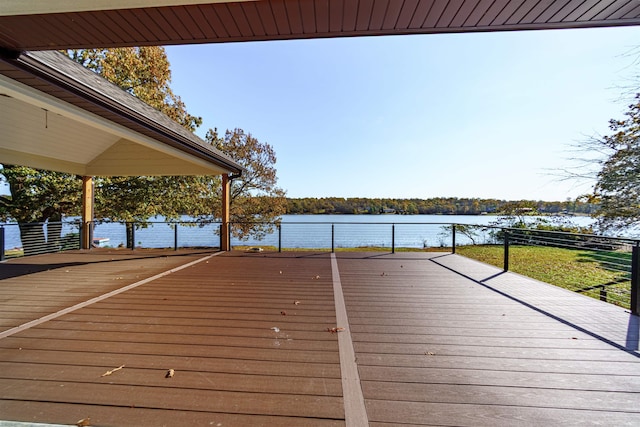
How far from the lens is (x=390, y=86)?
9906 mm

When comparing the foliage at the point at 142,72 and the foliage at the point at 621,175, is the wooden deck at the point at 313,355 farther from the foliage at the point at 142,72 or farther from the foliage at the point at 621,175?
the foliage at the point at 142,72

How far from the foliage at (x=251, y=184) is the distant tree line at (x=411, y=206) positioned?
1686mm

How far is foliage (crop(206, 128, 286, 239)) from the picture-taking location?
600 inches

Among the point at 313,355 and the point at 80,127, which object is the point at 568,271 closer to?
the point at 313,355

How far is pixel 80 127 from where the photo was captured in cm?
577

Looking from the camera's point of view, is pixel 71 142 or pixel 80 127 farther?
pixel 71 142

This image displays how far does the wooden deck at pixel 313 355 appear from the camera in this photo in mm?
1498

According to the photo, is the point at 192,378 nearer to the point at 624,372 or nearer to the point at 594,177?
the point at 624,372

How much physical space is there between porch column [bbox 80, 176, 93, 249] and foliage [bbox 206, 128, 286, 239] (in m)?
7.61

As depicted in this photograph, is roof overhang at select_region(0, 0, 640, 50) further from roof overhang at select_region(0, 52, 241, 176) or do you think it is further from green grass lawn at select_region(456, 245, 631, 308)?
green grass lawn at select_region(456, 245, 631, 308)

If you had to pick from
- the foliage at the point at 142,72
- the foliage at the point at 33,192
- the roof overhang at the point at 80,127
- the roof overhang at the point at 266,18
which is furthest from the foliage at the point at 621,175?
the foliage at the point at 33,192

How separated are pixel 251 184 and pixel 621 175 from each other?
47.3 feet

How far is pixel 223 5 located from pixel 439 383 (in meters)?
2.95

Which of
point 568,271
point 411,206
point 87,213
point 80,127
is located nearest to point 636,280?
point 568,271
